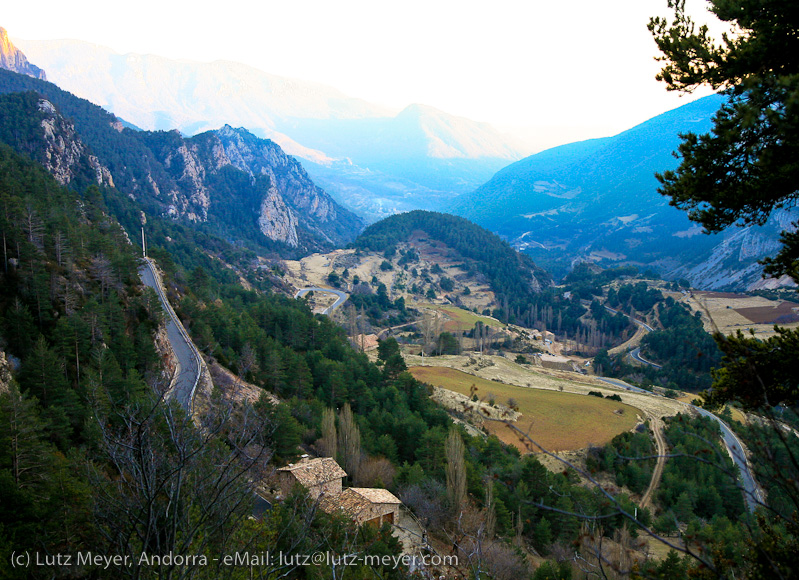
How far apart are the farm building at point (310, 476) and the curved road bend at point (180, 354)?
15.4 ft

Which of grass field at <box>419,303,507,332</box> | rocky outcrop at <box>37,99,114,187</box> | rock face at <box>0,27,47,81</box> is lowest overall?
grass field at <box>419,303,507,332</box>

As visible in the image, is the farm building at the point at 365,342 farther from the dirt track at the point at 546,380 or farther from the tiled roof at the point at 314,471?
the tiled roof at the point at 314,471

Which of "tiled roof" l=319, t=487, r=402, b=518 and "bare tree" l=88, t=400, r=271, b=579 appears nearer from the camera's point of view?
"bare tree" l=88, t=400, r=271, b=579

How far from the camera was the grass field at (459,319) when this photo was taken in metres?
87.5

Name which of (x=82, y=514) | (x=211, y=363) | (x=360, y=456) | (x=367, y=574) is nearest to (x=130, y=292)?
(x=211, y=363)

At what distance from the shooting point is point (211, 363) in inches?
1160

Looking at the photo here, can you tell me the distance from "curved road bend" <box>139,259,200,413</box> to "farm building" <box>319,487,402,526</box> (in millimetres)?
6822

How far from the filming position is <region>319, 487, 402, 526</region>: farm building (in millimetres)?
17484

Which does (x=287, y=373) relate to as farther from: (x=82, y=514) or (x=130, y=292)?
(x=82, y=514)

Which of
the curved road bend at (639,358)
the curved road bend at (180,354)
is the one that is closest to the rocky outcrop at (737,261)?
the curved road bend at (639,358)

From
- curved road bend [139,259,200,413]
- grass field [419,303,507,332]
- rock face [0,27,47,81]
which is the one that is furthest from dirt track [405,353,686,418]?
rock face [0,27,47,81]

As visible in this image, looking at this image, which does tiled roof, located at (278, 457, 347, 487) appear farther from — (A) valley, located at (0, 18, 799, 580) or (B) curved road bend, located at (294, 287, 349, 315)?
(B) curved road bend, located at (294, 287, 349, 315)

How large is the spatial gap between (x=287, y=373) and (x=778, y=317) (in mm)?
84357

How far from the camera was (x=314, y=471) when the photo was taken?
66.7 ft
